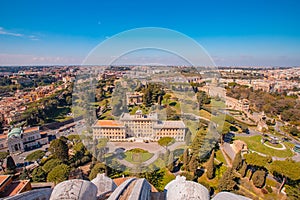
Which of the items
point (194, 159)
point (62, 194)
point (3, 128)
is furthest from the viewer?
point (3, 128)

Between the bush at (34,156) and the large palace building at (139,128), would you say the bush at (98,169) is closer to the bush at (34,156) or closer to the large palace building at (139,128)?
the large palace building at (139,128)

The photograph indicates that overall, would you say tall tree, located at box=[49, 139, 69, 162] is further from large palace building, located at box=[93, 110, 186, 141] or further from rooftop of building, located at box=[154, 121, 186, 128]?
rooftop of building, located at box=[154, 121, 186, 128]

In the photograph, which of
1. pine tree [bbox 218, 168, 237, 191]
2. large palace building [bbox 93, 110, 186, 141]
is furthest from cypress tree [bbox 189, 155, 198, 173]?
large palace building [bbox 93, 110, 186, 141]

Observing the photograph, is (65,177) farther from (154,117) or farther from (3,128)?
(3,128)

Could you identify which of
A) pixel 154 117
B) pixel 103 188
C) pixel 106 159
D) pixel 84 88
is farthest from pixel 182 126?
pixel 103 188

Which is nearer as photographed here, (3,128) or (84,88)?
(84,88)

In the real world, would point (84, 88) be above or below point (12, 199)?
above

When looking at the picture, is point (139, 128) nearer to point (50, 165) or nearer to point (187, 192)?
point (50, 165)
